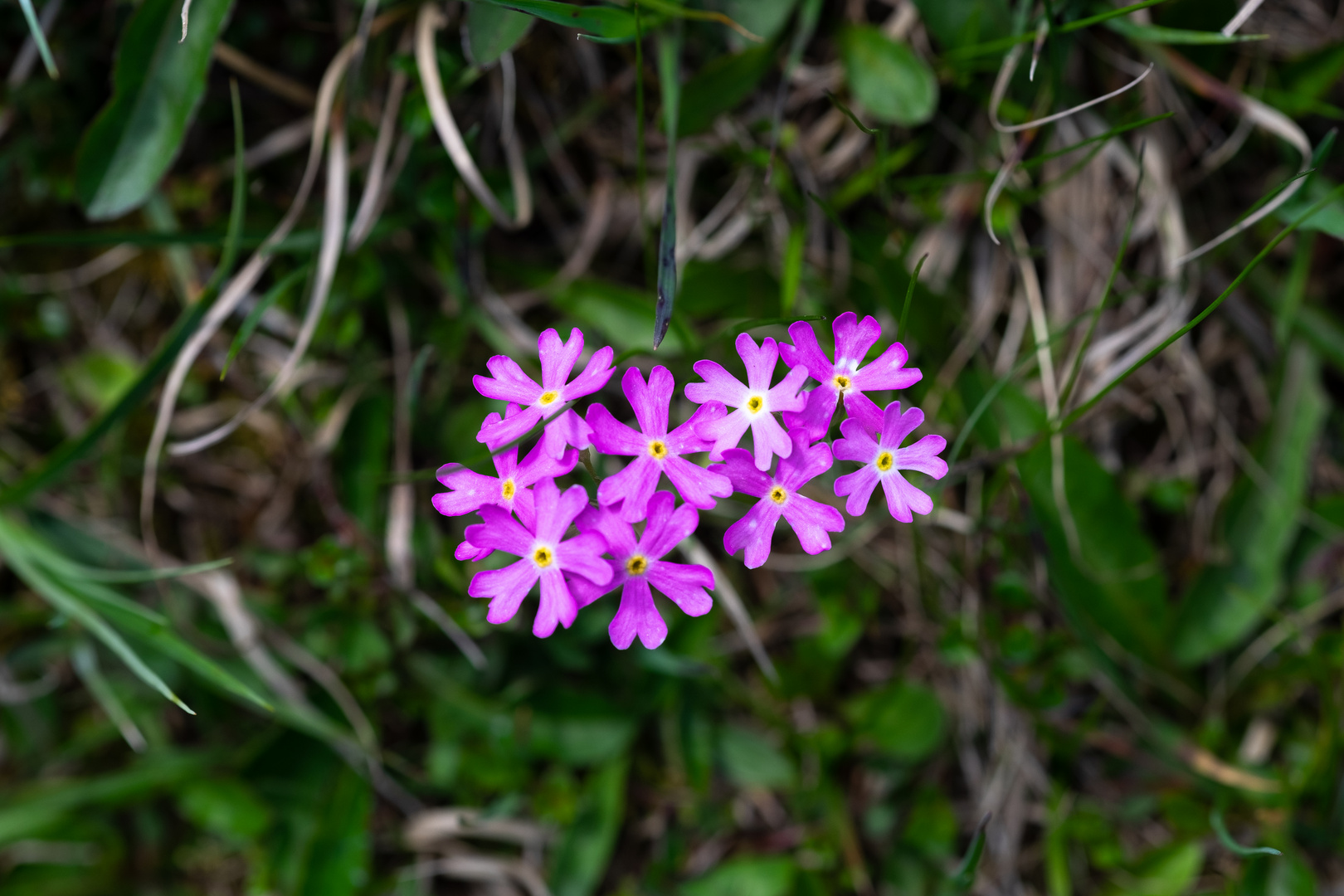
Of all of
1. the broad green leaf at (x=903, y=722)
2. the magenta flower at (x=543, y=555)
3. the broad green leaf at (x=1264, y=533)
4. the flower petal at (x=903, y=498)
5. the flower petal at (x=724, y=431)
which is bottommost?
the broad green leaf at (x=903, y=722)

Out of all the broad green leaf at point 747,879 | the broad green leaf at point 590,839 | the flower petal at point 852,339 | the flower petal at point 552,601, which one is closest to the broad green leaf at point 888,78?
the flower petal at point 852,339

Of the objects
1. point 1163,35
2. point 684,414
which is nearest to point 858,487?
point 684,414

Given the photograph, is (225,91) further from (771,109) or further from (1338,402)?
(1338,402)

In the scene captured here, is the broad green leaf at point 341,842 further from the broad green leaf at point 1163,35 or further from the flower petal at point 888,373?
the broad green leaf at point 1163,35

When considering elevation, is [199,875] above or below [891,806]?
below

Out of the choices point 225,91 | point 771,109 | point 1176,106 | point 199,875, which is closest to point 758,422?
point 771,109

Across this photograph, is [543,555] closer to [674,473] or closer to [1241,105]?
[674,473]

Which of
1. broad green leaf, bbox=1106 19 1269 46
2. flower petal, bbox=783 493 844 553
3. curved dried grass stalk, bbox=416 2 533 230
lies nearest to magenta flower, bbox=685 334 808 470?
flower petal, bbox=783 493 844 553
